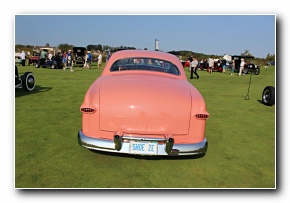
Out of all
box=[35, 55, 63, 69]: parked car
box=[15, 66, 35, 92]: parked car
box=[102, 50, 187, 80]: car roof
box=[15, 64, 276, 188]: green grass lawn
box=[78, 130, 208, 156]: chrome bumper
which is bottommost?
box=[15, 64, 276, 188]: green grass lawn

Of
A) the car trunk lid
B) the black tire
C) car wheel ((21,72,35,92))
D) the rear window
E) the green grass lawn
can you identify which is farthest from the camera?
car wheel ((21,72,35,92))

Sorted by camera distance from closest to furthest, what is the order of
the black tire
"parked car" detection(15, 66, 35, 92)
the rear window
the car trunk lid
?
1. the car trunk lid
2. the rear window
3. the black tire
4. "parked car" detection(15, 66, 35, 92)

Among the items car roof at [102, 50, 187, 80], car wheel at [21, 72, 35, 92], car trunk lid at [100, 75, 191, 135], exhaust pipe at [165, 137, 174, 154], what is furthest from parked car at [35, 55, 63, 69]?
exhaust pipe at [165, 137, 174, 154]

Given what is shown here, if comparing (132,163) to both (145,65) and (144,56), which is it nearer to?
(145,65)

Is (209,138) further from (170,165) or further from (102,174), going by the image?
(102,174)

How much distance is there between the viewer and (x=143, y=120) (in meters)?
3.37

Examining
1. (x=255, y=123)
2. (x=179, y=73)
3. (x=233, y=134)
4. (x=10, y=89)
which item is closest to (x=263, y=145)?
(x=233, y=134)

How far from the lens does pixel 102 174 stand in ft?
10.9

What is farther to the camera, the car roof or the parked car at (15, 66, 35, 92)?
the parked car at (15, 66, 35, 92)

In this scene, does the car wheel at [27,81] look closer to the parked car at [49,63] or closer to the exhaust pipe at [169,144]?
the exhaust pipe at [169,144]

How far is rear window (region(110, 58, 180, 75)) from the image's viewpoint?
4.74m

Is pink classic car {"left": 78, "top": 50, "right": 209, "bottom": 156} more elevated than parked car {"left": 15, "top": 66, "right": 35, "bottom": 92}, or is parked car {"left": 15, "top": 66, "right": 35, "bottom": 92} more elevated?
parked car {"left": 15, "top": 66, "right": 35, "bottom": 92}

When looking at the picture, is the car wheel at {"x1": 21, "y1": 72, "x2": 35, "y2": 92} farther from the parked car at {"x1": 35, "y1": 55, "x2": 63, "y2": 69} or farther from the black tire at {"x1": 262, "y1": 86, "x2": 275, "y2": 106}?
the parked car at {"x1": 35, "y1": 55, "x2": 63, "y2": 69}

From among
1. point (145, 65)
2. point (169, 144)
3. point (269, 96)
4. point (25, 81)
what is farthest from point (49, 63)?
point (169, 144)
